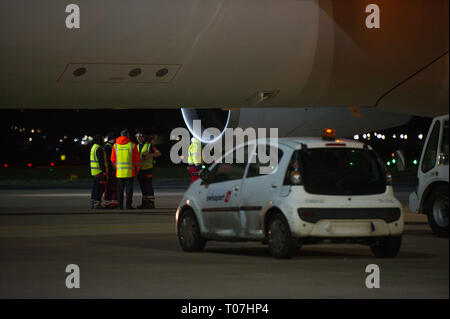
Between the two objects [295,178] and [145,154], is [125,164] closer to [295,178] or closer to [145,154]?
[145,154]

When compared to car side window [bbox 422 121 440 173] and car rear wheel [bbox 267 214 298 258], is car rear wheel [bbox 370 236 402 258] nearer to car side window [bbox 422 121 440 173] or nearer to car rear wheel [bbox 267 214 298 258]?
car rear wheel [bbox 267 214 298 258]

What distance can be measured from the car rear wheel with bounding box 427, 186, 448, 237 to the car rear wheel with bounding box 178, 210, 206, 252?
12.2 feet

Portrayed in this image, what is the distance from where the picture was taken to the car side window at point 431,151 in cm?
1579

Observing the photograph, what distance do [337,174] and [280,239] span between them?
3.22 ft

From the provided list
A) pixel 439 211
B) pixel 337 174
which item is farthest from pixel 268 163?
pixel 439 211

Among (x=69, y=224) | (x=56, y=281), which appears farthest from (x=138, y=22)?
(x=69, y=224)

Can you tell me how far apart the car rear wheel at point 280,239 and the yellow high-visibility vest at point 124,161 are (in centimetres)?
984

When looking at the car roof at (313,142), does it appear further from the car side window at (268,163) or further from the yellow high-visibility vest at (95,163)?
the yellow high-visibility vest at (95,163)

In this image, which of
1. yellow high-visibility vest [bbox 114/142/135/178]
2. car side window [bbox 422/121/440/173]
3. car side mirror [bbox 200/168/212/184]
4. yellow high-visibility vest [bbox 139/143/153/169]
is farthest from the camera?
yellow high-visibility vest [bbox 139/143/153/169]

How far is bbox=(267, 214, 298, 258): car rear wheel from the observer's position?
1172 centimetres

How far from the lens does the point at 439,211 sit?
1509cm

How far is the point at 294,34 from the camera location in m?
13.2

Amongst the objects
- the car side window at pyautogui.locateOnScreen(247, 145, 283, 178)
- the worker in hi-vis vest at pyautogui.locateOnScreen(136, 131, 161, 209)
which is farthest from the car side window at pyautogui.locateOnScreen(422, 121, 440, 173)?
the worker in hi-vis vest at pyautogui.locateOnScreen(136, 131, 161, 209)

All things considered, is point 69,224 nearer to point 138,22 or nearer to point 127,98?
point 127,98
